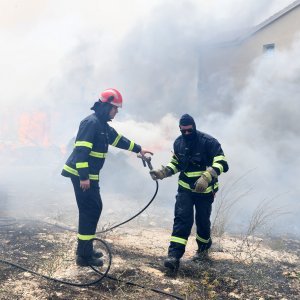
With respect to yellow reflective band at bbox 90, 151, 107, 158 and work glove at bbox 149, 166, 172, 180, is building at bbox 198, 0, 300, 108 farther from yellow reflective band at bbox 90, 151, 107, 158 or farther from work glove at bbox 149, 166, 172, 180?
yellow reflective band at bbox 90, 151, 107, 158

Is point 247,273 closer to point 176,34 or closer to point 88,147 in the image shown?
point 88,147

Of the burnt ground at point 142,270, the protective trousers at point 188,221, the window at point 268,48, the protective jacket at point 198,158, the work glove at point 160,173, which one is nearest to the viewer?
the burnt ground at point 142,270

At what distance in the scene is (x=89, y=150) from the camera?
370 cm

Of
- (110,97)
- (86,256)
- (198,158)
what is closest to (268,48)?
(198,158)

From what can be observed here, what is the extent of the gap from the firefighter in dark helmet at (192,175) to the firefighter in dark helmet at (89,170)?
750mm

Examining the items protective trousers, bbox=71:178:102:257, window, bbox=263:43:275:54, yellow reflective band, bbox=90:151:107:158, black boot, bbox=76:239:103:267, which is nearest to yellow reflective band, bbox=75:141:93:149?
yellow reflective band, bbox=90:151:107:158

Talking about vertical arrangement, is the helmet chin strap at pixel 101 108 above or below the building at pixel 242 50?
below

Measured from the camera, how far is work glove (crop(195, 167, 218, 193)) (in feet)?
12.2

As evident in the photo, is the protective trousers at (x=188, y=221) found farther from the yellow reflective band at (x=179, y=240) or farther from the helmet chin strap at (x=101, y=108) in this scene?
the helmet chin strap at (x=101, y=108)

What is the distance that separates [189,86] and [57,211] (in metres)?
11.8

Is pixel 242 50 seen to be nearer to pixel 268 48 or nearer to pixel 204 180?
pixel 268 48

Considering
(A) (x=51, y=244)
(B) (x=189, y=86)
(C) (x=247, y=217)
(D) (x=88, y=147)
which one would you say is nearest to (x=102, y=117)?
(D) (x=88, y=147)

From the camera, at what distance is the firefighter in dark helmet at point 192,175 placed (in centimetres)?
394

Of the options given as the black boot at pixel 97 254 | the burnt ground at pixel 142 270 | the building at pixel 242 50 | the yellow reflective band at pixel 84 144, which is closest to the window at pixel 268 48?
the building at pixel 242 50
